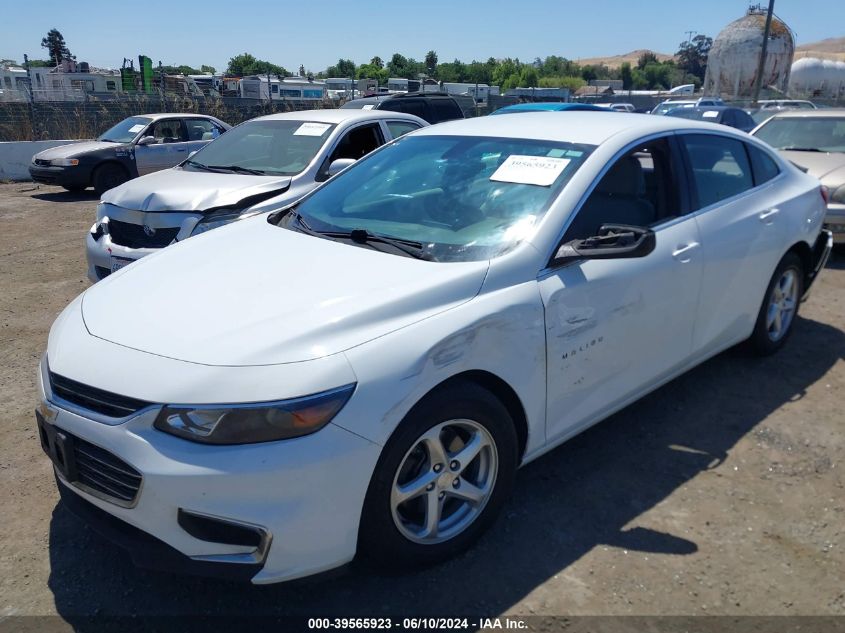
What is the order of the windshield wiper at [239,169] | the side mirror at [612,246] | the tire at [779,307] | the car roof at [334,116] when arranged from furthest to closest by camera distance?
the car roof at [334,116], the windshield wiper at [239,169], the tire at [779,307], the side mirror at [612,246]

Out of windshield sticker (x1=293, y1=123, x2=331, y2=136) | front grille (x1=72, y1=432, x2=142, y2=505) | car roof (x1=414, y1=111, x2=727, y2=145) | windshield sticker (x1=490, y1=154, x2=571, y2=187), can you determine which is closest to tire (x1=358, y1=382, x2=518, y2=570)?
front grille (x1=72, y1=432, x2=142, y2=505)

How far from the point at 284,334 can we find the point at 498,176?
1445 millimetres

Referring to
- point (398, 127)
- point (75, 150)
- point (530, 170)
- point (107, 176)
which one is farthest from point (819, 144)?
point (75, 150)

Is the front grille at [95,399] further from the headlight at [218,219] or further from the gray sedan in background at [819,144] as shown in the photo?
the gray sedan in background at [819,144]

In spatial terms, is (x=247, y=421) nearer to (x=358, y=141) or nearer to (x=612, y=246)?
(x=612, y=246)

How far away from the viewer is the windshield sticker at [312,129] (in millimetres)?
7038

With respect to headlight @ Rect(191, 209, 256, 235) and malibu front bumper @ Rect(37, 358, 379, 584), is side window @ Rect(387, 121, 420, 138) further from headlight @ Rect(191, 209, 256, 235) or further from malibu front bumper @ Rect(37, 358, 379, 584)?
malibu front bumper @ Rect(37, 358, 379, 584)

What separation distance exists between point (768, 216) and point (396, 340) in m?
2.92

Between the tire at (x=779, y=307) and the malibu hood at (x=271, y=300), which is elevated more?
the malibu hood at (x=271, y=300)

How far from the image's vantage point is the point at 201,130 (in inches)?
547

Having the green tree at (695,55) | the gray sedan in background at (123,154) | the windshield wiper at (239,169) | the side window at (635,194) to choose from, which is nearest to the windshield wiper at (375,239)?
the side window at (635,194)

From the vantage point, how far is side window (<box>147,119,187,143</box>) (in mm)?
13383

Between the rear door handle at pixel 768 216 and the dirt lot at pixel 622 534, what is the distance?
41.1 inches

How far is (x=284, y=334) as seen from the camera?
244cm
